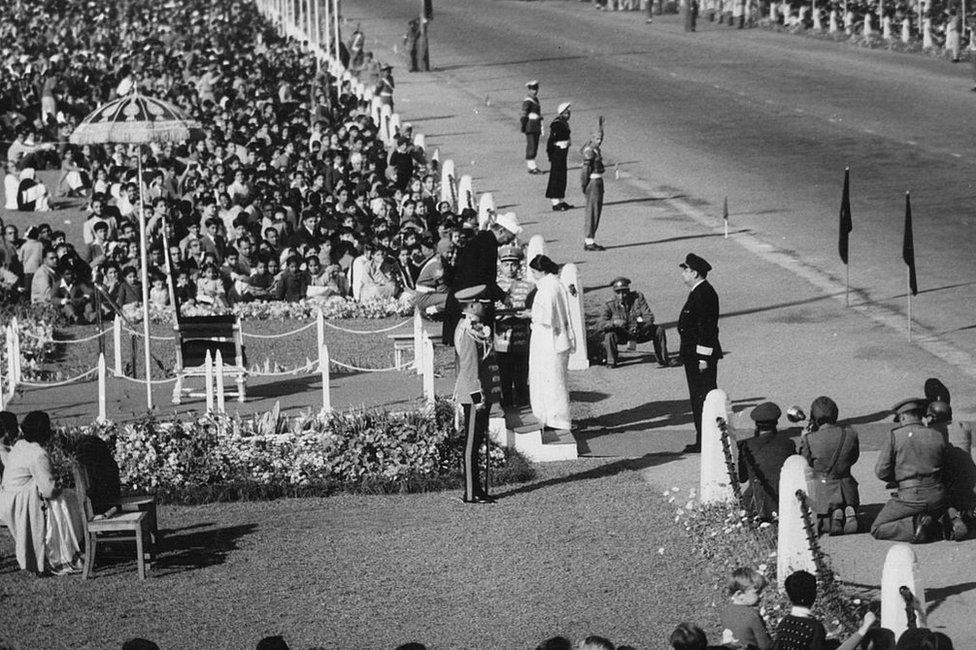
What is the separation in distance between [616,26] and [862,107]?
21914 millimetres

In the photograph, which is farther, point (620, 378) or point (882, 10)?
point (882, 10)

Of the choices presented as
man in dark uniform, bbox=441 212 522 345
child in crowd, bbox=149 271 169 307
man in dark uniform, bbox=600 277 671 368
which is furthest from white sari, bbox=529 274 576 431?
child in crowd, bbox=149 271 169 307

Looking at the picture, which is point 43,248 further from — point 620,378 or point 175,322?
point 620,378

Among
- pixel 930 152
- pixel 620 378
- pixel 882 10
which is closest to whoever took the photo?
pixel 620 378

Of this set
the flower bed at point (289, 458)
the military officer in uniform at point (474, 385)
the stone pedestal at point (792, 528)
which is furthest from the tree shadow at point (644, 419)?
the stone pedestal at point (792, 528)

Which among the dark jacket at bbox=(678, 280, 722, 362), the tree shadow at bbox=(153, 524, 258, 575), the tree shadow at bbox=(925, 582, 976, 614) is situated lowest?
the tree shadow at bbox=(153, 524, 258, 575)

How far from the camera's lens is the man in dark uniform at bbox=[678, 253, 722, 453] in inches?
679

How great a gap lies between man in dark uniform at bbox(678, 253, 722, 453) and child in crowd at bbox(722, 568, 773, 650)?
5.42 meters

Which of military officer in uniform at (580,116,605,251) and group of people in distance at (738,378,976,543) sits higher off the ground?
military officer in uniform at (580,116,605,251)

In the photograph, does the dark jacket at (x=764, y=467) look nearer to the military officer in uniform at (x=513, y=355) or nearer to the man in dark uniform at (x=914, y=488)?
the man in dark uniform at (x=914, y=488)

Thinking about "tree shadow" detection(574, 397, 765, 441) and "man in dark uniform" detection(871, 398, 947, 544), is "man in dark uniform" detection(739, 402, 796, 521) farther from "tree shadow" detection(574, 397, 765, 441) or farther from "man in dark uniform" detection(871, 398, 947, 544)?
"tree shadow" detection(574, 397, 765, 441)

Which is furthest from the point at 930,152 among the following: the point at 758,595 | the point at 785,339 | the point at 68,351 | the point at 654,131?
the point at 758,595

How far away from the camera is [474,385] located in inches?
631

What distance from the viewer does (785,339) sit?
21.8 meters
